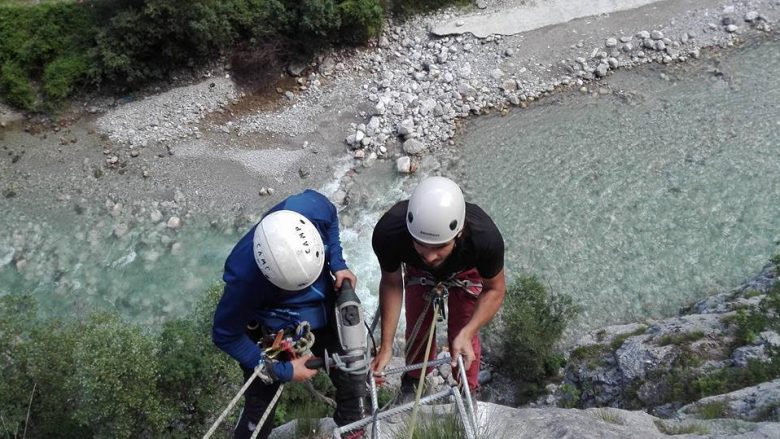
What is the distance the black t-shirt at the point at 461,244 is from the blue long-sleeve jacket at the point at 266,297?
437mm

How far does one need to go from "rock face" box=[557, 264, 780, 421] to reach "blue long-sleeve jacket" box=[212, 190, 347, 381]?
307 cm

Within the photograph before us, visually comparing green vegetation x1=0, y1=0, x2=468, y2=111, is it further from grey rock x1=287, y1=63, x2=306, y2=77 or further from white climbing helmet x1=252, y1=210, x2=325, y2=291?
white climbing helmet x1=252, y1=210, x2=325, y2=291

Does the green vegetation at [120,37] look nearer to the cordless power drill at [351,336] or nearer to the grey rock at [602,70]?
the grey rock at [602,70]

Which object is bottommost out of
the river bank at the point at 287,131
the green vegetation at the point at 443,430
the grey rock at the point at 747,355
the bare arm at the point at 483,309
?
the river bank at the point at 287,131

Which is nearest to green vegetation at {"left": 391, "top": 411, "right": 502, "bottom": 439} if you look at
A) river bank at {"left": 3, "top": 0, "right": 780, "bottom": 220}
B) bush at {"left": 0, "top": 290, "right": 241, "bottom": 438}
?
bush at {"left": 0, "top": 290, "right": 241, "bottom": 438}

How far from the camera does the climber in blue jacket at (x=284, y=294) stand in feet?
11.9

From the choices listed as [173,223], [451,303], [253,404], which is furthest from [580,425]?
[173,223]

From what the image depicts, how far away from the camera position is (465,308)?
180 inches

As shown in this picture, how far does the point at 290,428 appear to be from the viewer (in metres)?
5.04

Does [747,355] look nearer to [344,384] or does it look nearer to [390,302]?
[390,302]

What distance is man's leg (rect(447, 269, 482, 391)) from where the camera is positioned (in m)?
4.41

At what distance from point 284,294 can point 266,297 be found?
0.12m

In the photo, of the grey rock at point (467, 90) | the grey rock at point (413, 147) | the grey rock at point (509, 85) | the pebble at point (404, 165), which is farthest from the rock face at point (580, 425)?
the grey rock at point (509, 85)

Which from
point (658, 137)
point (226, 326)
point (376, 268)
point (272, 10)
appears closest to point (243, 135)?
point (272, 10)
